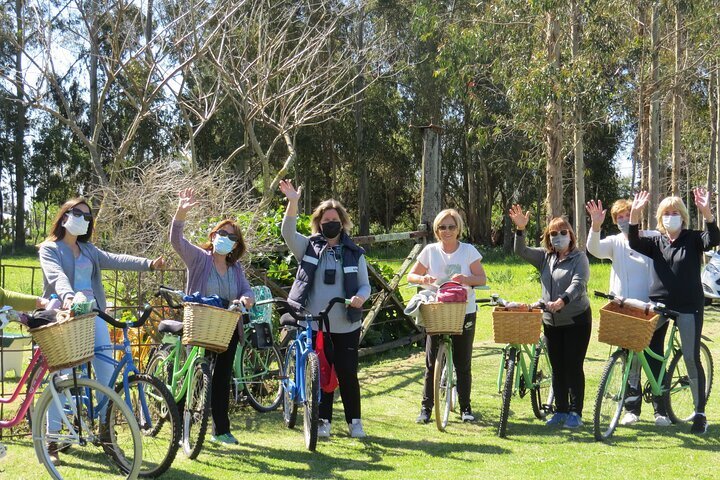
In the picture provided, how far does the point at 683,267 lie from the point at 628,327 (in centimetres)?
71

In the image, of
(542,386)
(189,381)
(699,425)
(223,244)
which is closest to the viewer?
(189,381)

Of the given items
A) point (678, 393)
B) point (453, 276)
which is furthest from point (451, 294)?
point (678, 393)

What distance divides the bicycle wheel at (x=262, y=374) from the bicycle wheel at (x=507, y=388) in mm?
1916

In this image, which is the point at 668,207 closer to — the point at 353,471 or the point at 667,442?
the point at 667,442

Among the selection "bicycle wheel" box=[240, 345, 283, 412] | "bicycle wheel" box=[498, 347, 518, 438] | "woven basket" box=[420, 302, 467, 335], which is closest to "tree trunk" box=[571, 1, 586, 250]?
"bicycle wheel" box=[240, 345, 283, 412]

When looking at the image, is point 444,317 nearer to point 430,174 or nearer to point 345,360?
point 345,360

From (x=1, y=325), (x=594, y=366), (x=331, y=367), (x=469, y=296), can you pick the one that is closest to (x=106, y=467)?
(x=1, y=325)

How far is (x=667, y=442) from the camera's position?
617 cm

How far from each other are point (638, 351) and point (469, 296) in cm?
135

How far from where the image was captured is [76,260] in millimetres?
5398

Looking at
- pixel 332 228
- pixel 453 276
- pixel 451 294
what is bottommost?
pixel 451 294

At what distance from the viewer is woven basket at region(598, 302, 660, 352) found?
6027mm

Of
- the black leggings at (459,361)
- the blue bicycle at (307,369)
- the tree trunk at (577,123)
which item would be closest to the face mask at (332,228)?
the blue bicycle at (307,369)

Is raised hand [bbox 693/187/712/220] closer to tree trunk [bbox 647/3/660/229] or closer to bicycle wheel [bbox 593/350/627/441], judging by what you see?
bicycle wheel [bbox 593/350/627/441]
